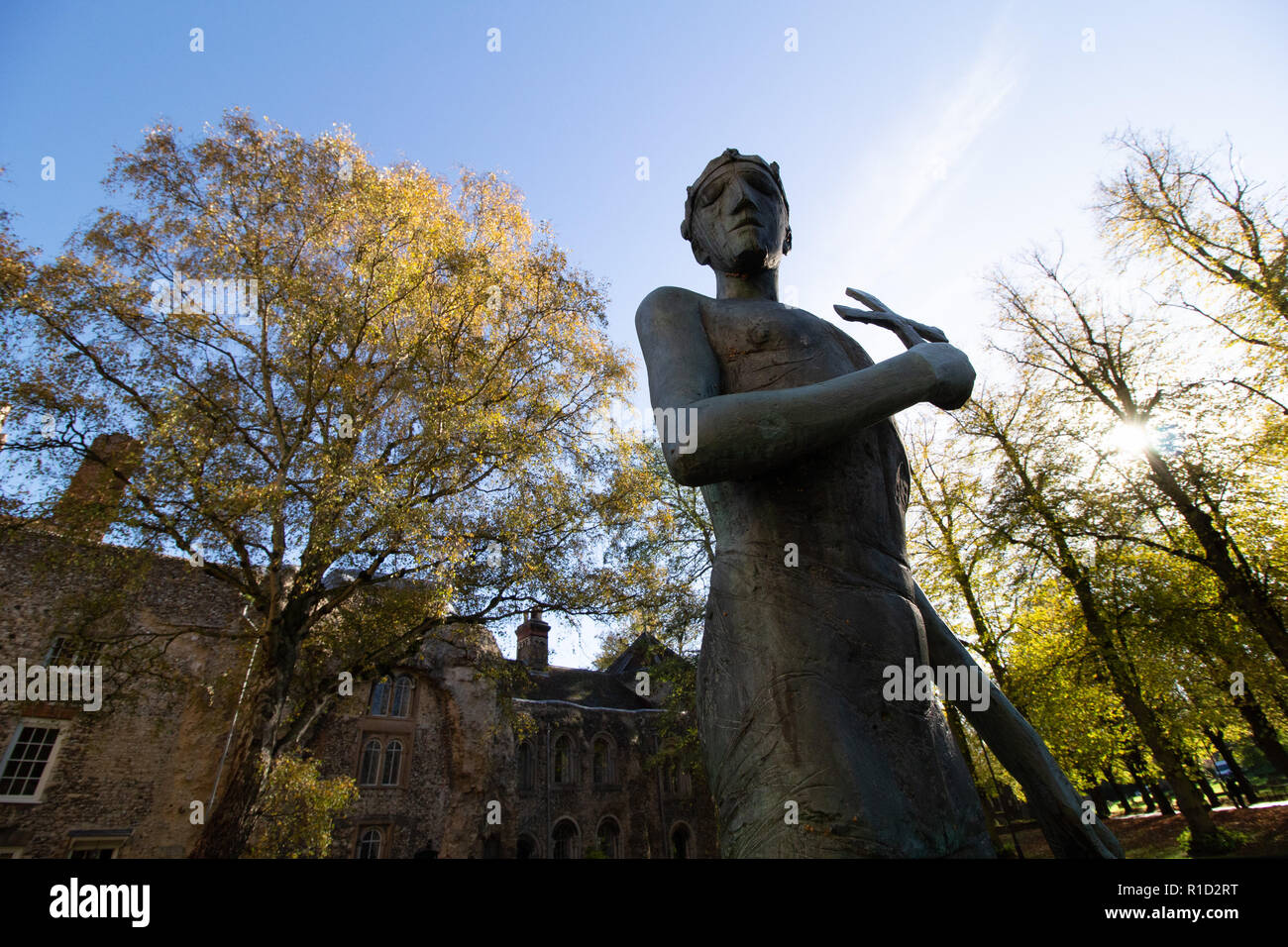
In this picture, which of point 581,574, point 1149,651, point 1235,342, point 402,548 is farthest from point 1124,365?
point 402,548

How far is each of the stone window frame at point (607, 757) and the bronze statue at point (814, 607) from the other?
113 ft

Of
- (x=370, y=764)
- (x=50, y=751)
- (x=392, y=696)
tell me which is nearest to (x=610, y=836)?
(x=370, y=764)

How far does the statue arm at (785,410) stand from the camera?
1.59 metres

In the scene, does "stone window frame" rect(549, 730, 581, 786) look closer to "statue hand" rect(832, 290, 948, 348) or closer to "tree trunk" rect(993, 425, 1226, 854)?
"tree trunk" rect(993, 425, 1226, 854)

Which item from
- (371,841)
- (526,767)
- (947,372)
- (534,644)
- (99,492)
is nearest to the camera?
(947,372)

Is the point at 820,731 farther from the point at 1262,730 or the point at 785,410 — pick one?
the point at 1262,730

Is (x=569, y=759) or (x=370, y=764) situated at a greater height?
(x=569, y=759)

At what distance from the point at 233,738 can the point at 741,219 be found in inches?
891

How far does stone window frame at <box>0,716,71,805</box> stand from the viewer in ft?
57.3

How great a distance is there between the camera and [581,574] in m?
15.3

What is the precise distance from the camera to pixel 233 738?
61.5 feet

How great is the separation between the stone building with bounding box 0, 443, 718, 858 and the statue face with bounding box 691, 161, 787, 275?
44.9 ft
